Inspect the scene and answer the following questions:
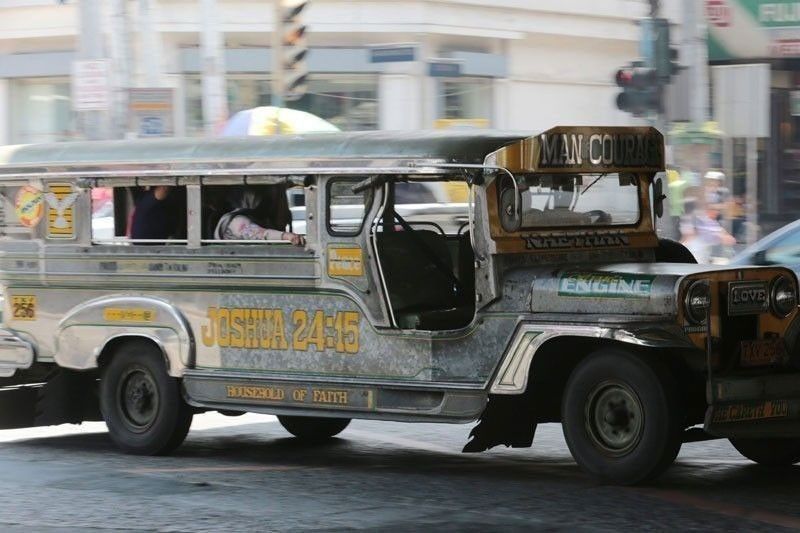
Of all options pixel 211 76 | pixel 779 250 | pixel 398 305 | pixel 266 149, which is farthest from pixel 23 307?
pixel 211 76

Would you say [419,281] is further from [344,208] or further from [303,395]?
[303,395]

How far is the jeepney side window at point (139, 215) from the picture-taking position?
10141 millimetres

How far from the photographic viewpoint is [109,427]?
34.2 feet

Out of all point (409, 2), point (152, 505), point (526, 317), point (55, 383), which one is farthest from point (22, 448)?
A: point (409, 2)

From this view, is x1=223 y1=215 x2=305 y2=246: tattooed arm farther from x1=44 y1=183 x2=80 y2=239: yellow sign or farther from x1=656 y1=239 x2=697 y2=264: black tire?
x1=656 y1=239 x2=697 y2=264: black tire

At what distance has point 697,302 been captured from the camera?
8.01 m

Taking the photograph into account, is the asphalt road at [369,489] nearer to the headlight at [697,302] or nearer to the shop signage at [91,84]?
the headlight at [697,302]

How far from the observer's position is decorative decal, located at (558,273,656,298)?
26.6 feet

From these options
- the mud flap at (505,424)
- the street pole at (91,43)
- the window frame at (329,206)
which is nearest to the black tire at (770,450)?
the mud flap at (505,424)

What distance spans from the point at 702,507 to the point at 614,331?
3.36 ft

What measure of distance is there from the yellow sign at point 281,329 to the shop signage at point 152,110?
10.6m

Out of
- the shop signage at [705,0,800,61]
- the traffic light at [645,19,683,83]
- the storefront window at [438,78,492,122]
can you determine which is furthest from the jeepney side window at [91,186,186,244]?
the storefront window at [438,78,492,122]

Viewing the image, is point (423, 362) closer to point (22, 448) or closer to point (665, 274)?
point (665, 274)

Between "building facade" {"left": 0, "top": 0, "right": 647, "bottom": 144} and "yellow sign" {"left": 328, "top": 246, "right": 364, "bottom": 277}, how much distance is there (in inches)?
816
